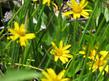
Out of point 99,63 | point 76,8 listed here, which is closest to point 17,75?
point 99,63

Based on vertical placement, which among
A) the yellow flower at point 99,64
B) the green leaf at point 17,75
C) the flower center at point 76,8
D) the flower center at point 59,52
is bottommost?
the yellow flower at point 99,64

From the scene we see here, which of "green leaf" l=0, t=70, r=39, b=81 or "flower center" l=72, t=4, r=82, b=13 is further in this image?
"flower center" l=72, t=4, r=82, b=13

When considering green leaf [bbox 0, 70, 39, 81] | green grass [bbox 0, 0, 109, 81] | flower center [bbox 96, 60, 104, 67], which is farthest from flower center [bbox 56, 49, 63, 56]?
green leaf [bbox 0, 70, 39, 81]

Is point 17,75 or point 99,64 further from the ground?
point 17,75

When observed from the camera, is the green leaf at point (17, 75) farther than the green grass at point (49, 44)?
No

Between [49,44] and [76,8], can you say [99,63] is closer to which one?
[76,8]

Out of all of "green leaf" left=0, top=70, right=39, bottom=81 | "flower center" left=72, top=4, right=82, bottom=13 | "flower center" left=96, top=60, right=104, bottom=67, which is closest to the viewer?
"green leaf" left=0, top=70, right=39, bottom=81

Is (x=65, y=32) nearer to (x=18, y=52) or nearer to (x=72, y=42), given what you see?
(x=72, y=42)

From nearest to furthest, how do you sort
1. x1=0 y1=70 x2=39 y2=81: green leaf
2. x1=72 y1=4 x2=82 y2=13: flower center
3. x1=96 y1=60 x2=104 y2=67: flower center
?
x1=0 y1=70 x2=39 y2=81: green leaf → x1=96 y1=60 x2=104 y2=67: flower center → x1=72 y1=4 x2=82 y2=13: flower center

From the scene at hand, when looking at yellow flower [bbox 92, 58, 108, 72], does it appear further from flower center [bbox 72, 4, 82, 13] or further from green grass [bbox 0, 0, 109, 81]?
flower center [bbox 72, 4, 82, 13]

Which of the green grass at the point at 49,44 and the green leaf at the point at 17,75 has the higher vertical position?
the green leaf at the point at 17,75

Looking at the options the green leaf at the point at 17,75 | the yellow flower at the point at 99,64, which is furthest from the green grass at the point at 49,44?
the green leaf at the point at 17,75

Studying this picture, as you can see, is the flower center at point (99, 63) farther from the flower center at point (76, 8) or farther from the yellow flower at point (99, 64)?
the flower center at point (76, 8)
